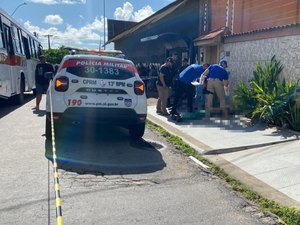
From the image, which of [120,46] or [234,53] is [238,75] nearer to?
[234,53]

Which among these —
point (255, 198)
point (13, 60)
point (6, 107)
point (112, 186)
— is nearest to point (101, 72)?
point (112, 186)

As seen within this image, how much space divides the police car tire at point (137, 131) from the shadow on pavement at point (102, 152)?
0.11m

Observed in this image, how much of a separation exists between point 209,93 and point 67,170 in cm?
498

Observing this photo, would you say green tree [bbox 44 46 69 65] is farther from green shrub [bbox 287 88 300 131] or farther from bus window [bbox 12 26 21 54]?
green shrub [bbox 287 88 300 131]

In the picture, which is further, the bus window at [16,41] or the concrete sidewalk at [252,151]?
the bus window at [16,41]

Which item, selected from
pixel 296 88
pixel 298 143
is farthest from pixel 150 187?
pixel 296 88

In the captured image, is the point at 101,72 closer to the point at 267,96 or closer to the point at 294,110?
the point at 267,96

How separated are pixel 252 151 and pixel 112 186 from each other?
2863mm

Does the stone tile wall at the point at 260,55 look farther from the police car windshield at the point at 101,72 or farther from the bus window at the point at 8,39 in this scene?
the bus window at the point at 8,39

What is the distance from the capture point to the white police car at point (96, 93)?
18.4ft

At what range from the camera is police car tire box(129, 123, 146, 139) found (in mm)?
6350

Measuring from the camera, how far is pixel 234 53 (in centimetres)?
1083

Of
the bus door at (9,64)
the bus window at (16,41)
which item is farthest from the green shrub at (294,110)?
the bus window at (16,41)

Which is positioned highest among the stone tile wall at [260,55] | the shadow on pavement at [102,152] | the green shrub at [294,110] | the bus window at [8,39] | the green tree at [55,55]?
the green tree at [55,55]
